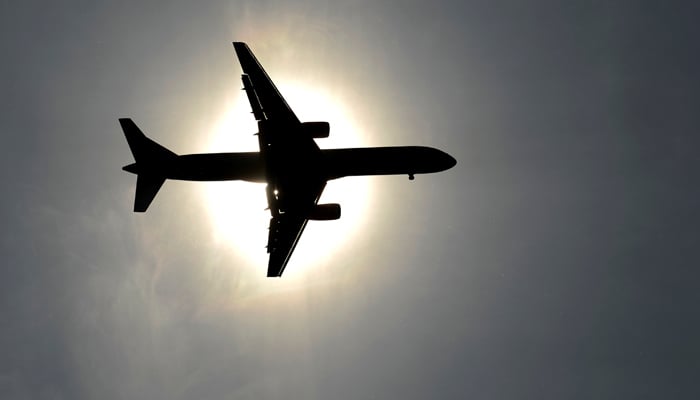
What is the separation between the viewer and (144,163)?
176 feet

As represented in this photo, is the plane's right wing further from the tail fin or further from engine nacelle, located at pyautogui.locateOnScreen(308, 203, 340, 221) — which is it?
Answer: the tail fin

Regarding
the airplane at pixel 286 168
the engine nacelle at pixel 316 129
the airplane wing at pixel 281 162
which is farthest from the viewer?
the airplane at pixel 286 168

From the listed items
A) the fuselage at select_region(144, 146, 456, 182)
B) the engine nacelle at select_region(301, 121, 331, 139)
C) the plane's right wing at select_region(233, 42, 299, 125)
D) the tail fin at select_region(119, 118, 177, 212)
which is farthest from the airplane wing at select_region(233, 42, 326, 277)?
the tail fin at select_region(119, 118, 177, 212)

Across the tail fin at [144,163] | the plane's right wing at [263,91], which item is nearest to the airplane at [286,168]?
the tail fin at [144,163]

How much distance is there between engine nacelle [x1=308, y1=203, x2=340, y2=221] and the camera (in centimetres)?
5400

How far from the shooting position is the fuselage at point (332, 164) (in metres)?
52.4

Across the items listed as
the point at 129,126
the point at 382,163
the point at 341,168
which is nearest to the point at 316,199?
the point at 341,168

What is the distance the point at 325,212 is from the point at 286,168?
19.6 ft

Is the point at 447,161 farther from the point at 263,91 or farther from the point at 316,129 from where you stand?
the point at 263,91

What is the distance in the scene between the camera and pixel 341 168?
175 feet

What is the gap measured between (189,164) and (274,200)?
9298 millimetres

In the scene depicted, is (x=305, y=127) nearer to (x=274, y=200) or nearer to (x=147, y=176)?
(x=274, y=200)

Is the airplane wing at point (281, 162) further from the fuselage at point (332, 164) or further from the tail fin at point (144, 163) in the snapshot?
the tail fin at point (144, 163)

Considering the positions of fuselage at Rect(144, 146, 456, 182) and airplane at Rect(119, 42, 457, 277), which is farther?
fuselage at Rect(144, 146, 456, 182)
